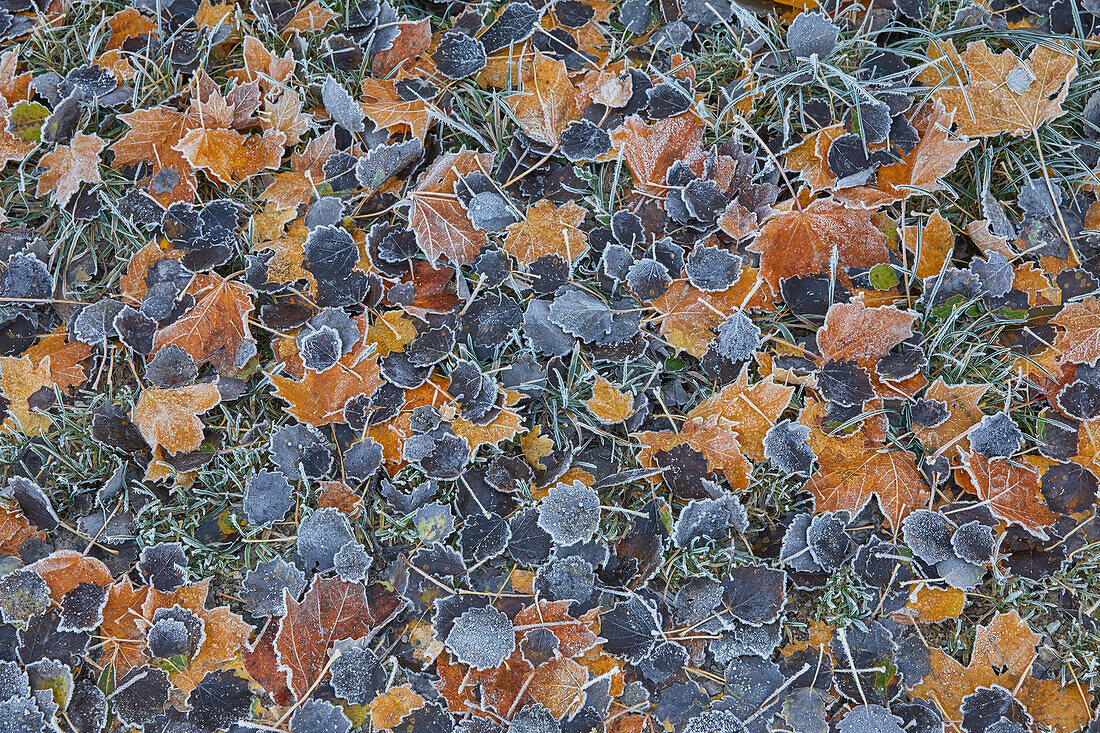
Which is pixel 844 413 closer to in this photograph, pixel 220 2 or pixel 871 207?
pixel 871 207

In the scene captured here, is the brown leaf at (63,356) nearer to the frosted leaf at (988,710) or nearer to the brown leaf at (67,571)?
the brown leaf at (67,571)

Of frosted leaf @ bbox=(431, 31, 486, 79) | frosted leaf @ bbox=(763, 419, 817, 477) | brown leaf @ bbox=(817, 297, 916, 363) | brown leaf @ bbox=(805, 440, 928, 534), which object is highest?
frosted leaf @ bbox=(431, 31, 486, 79)

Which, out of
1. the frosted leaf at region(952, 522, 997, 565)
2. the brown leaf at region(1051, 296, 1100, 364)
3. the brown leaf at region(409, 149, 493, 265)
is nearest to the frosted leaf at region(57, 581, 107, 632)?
the brown leaf at region(409, 149, 493, 265)

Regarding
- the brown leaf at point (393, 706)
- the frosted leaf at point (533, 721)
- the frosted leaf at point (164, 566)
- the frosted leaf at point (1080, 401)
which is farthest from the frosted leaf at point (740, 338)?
the frosted leaf at point (164, 566)

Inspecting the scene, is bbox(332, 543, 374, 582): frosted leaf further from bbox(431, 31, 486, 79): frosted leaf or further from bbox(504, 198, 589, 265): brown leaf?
bbox(431, 31, 486, 79): frosted leaf

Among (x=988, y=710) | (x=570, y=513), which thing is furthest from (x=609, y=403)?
(x=988, y=710)

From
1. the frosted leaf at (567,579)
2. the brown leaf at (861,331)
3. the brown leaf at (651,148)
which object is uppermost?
the brown leaf at (651,148)

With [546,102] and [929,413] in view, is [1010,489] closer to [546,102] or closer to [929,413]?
[929,413]
